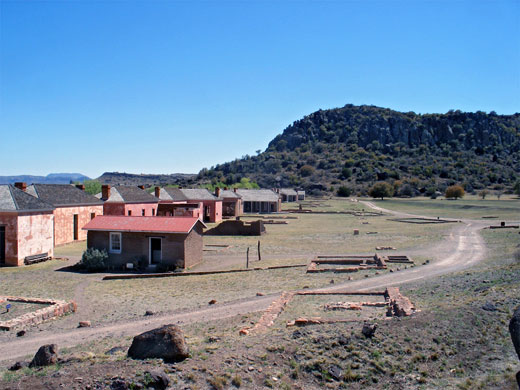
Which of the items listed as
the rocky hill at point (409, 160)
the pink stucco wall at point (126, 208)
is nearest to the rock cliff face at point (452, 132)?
the rocky hill at point (409, 160)

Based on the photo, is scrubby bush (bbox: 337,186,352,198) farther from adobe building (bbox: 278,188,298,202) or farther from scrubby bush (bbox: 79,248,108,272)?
scrubby bush (bbox: 79,248,108,272)

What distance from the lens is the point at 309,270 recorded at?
25016mm

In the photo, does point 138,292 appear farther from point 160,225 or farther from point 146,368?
point 146,368

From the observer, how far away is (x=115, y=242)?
2834 centimetres

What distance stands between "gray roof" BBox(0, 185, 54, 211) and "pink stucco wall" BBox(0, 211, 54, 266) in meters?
0.39

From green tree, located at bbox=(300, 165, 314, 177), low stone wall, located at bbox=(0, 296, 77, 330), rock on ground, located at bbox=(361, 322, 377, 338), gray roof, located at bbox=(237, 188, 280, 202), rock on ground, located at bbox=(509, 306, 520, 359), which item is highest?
green tree, located at bbox=(300, 165, 314, 177)

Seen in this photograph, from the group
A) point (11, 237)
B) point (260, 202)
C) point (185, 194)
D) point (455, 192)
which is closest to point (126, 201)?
point (185, 194)

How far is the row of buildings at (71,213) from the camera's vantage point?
2853 cm

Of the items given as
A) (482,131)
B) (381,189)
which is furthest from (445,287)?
(482,131)

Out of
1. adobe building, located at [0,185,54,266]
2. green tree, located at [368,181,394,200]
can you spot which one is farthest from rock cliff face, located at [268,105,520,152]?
adobe building, located at [0,185,54,266]

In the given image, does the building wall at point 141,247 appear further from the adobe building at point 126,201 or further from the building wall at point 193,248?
the adobe building at point 126,201

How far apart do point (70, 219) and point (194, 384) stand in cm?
3464

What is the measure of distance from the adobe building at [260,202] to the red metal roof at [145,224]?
2142 inches

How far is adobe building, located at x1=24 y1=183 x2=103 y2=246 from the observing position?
124 ft
